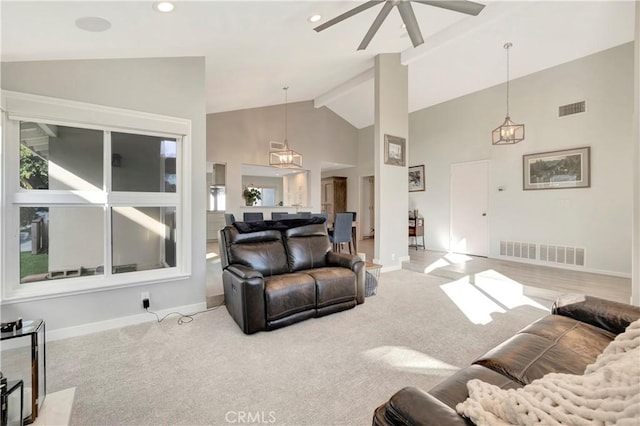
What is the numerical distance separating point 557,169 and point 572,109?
989 millimetres

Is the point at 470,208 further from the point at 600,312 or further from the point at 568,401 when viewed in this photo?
the point at 568,401

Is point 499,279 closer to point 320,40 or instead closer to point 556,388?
point 556,388

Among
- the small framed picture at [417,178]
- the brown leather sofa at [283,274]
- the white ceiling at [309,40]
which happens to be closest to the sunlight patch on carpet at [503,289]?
the brown leather sofa at [283,274]

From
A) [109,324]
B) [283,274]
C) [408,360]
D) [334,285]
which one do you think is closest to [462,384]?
[408,360]

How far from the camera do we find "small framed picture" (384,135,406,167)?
5086 mm

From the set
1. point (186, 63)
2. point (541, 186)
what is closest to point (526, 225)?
point (541, 186)

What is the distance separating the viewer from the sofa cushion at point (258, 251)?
3039mm

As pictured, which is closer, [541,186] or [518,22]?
[518,22]

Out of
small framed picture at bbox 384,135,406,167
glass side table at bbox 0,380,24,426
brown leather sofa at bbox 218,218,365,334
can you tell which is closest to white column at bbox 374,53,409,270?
small framed picture at bbox 384,135,406,167

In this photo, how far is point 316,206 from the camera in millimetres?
8133

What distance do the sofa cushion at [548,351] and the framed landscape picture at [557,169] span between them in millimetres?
4180

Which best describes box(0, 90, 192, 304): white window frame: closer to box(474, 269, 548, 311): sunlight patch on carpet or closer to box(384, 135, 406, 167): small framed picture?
box(384, 135, 406, 167): small framed picture

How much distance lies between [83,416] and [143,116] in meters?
2.44

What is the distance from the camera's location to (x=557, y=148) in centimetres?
495
